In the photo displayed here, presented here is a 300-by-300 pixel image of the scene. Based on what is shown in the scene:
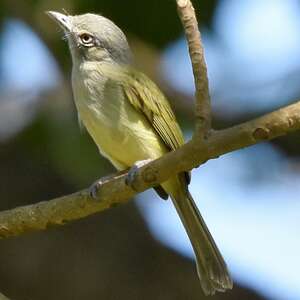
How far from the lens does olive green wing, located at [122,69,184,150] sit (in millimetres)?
4719

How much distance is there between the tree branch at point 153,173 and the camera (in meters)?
3.53

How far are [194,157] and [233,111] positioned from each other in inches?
96.2

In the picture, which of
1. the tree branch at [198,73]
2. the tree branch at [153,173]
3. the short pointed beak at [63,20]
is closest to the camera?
the tree branch at [153,173]

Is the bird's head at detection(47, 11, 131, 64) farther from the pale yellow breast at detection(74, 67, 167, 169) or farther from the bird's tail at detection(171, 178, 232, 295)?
the bird's tail at detection(171, 178, 232, 295)

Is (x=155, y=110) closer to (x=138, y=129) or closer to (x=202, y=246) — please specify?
(x=138, y=129)

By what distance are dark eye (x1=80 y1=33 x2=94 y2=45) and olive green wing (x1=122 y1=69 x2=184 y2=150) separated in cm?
37

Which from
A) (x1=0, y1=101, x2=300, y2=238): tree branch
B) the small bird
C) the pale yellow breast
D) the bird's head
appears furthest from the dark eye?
(x1=0, y1=101, x2=300, y2=238): tree branch

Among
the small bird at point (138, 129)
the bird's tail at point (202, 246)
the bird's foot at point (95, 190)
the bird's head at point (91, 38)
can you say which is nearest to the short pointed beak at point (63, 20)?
the bird's head at point (91, 38)

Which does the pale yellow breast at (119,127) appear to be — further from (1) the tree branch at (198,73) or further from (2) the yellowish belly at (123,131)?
(1) the tree branch at (198,73)

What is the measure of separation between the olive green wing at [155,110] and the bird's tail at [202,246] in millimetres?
247

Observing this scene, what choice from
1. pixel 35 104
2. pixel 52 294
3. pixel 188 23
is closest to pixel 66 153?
pixel 35 104

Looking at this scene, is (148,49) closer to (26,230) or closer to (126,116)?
(126,116)

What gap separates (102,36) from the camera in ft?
16.7

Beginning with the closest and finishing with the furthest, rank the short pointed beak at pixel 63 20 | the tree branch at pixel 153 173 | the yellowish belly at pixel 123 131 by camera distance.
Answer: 1. the tree branch at pixel 153 173
2. the yellowish belly at pixel 123 131
3. the short pointed beak at pixel 63 20
